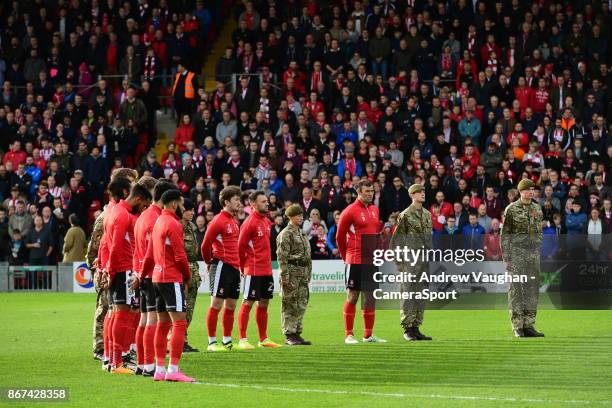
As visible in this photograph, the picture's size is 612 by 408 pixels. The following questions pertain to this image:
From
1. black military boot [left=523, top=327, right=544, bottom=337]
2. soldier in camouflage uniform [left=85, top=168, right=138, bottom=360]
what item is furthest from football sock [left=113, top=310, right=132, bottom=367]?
black military boot [left=523, top=327, right=544, bottom=337]

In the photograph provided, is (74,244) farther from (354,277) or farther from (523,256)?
(523,256)

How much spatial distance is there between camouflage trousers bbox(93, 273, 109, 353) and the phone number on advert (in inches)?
92.7

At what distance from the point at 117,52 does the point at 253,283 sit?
21103 mm

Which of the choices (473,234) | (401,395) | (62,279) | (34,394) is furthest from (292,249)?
(62,279)

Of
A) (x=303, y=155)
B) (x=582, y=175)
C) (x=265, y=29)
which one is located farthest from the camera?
(x=265, y=29)

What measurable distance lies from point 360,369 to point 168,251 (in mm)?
2918

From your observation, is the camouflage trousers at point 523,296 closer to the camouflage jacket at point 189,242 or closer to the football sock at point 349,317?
the football sock at point 349,317

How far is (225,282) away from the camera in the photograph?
1658 centimetres

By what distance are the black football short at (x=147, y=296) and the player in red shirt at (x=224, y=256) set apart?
3.46 m

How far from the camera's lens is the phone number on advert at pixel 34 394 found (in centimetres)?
1177

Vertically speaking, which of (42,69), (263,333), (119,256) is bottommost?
(263,333)

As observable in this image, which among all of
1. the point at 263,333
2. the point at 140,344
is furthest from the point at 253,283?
the point at 140,344

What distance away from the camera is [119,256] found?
13656mm

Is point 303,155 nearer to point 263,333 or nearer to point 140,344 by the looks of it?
point 263,333
